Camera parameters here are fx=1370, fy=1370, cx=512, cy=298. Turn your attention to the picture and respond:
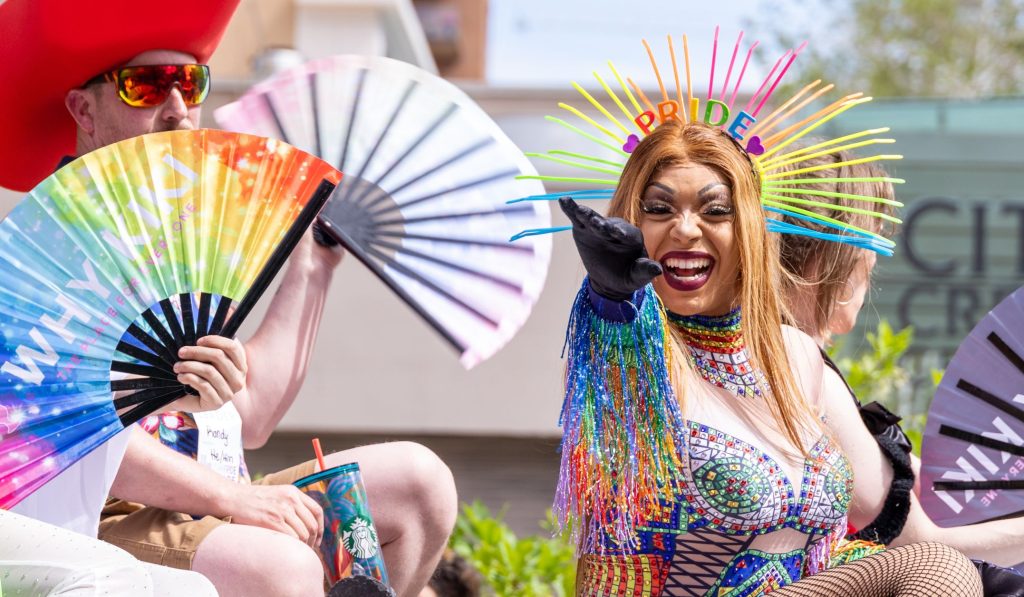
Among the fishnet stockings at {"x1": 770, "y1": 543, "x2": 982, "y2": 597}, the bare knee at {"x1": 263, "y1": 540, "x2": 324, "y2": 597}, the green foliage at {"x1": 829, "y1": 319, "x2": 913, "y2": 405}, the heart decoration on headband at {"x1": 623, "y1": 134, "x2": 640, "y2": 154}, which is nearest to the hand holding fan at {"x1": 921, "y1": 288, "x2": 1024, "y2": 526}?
the fishnet stockings at {"x1": 770, "y1": 543, "x2": 982, "y2": 597}

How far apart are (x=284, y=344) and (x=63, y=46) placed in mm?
706

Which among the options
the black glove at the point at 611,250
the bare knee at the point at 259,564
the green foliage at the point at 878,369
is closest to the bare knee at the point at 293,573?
the bare knee at the point at 259,564

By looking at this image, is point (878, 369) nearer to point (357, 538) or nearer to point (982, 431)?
point (982, 431)

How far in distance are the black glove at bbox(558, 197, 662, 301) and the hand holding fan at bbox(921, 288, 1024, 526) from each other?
93 centimetres

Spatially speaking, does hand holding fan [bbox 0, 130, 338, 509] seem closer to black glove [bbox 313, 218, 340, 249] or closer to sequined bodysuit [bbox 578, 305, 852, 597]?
black glove [bbox 313, 218, 340, 249]

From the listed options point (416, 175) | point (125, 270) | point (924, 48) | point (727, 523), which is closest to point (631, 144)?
point (416, 175)

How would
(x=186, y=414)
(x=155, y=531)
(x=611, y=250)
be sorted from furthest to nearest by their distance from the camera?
(x=186, y=414) < (x=155, y=531) < (x=611, y=250)

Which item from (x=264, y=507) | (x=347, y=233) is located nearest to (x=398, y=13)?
(x=347, y=233)

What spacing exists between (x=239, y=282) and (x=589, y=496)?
0.68 m

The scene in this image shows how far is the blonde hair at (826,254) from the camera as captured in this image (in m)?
2.76

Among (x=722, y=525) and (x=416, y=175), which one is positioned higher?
(x=416, y=175)

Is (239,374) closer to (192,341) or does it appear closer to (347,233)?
(192,341)

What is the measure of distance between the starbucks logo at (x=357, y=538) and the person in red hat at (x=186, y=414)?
57mm

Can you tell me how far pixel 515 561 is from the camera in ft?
14.4
